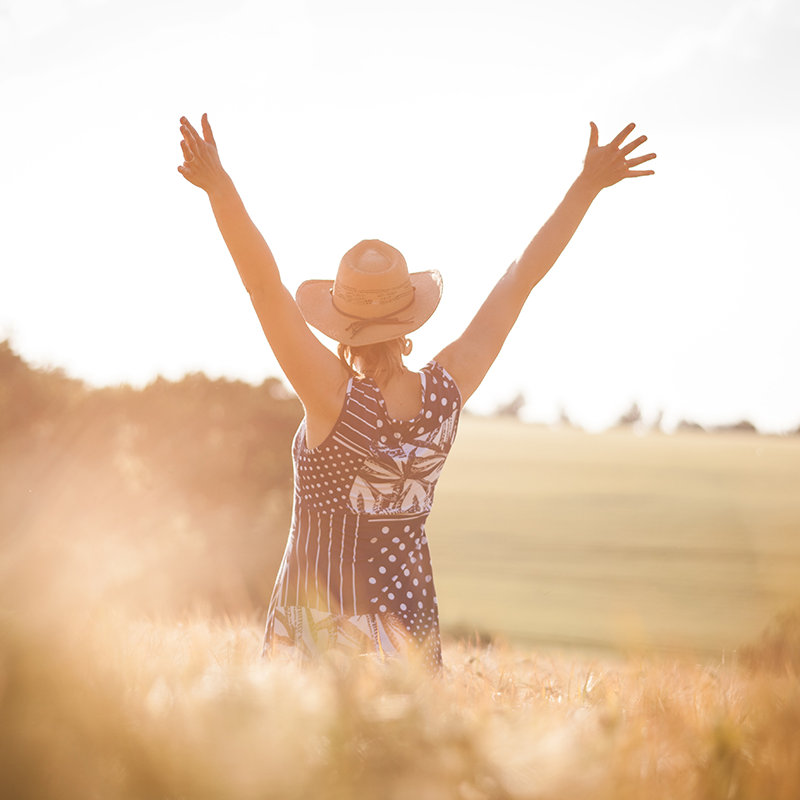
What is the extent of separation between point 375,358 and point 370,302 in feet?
0.64

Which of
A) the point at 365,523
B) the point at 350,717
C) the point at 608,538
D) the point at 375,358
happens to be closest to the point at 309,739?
the point at 350,717

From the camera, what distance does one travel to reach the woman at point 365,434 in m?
1.94

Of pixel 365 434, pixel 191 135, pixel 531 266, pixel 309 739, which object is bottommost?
pixel 309 739

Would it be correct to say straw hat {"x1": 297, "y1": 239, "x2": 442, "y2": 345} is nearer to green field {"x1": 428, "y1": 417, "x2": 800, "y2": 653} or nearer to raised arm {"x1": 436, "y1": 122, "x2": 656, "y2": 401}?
raised arm {"x1": 436, "y1": 122, "x2": 656, "y2": 401}

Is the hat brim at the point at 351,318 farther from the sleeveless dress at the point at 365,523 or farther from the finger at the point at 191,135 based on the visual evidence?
the finger at the point at 191,135

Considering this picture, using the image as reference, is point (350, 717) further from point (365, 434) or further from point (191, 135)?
point (191, 135)

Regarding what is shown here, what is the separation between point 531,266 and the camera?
248cm

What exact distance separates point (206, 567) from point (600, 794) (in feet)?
19.9

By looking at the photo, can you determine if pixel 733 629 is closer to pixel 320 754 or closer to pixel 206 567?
pixel 206 567

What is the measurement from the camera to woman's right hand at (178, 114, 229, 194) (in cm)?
182

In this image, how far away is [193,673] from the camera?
799 millimetres

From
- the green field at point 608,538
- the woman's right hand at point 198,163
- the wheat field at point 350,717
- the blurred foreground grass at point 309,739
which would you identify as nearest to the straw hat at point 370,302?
the woman's right hand at point 198,163

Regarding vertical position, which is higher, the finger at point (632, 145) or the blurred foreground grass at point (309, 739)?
the finger at point (632, 145)

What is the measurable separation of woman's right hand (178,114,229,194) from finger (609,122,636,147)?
162cm
